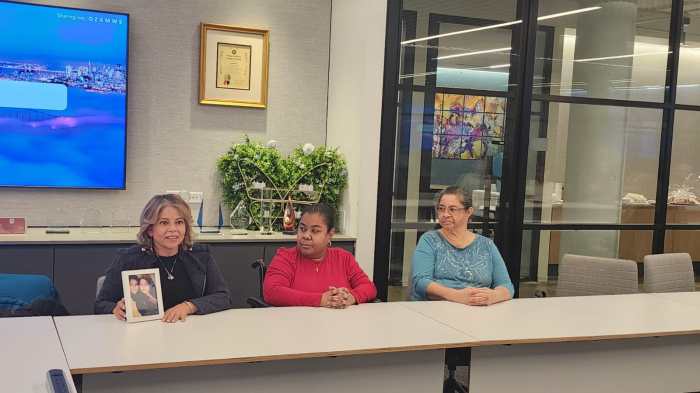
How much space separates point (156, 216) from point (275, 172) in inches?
82.1

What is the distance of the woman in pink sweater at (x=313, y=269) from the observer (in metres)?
3.69

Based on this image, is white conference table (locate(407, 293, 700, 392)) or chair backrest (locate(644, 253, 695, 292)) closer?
white conference table (locate(407, 293, 700, 392))

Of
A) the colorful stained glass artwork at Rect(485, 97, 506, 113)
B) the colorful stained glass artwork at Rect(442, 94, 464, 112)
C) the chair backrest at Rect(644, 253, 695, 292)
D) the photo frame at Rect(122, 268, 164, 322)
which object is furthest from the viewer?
the colorful stained glass artwork at Rect(485, 97, 506, 113)

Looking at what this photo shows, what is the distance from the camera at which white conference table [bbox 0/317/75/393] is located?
223 centimetres

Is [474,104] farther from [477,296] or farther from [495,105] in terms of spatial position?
[477,296]

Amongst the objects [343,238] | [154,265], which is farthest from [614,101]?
[154,265]

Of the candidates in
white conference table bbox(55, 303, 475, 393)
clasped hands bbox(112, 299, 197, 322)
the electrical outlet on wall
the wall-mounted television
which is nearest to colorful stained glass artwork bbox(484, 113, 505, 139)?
the electrical outlet on wall

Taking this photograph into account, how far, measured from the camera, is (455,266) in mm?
4066

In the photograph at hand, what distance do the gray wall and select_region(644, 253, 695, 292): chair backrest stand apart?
8.47 feet

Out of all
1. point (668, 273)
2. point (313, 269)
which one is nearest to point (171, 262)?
point (313, 269)

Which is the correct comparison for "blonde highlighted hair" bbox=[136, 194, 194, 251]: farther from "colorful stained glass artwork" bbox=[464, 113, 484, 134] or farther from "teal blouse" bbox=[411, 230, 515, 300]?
"colorful stained glass artwork" bbox=[464, 113, 484, 134]

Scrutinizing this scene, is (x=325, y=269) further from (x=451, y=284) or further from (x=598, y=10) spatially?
(x=598, y=10)

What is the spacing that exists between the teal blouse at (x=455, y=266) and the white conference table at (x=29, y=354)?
6.22 ft

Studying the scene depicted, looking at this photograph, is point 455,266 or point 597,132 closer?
point 455,266
